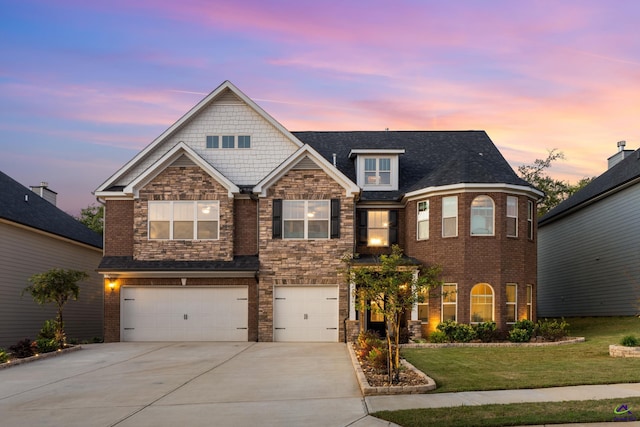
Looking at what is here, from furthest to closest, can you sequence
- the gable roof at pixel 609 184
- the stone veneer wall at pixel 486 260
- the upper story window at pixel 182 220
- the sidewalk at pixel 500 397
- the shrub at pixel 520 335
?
1. the gable roof at pixel 609 184
2. the upper story window at pixel 182 220
3. the stone veneer wall at pixel 486 260
4. the shrub at pixel 520 335
5. the sidewalk at pixel 500 397

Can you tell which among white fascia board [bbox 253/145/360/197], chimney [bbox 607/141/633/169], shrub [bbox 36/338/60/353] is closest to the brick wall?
shrub [bbox 36/338/60/353]

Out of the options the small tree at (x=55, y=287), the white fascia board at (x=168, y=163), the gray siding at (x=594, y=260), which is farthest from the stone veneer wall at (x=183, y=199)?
the gray siding at (x=594, y=260)

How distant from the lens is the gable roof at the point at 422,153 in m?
24.4

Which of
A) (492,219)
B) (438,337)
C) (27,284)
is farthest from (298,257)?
(27,284)

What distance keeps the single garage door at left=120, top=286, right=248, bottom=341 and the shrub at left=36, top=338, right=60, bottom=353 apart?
390 centimetres

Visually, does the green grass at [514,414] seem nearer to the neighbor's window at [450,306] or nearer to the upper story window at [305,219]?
the neighbor's window at [450,306]

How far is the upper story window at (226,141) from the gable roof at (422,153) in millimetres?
4551

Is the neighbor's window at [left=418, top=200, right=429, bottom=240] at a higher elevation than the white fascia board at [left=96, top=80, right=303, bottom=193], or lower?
lower

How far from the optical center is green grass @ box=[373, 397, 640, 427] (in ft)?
30.8

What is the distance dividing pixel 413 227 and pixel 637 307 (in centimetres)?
940

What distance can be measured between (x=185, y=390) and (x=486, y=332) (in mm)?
12386

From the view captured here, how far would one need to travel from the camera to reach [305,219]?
81.4 feet

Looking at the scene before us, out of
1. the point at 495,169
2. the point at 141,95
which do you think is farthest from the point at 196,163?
the point at 495,169

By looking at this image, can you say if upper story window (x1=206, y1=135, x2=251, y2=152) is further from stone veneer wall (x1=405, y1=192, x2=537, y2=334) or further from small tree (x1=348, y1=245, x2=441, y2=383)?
small tree (x1=348, y1=245, x2=441, y2=383)
